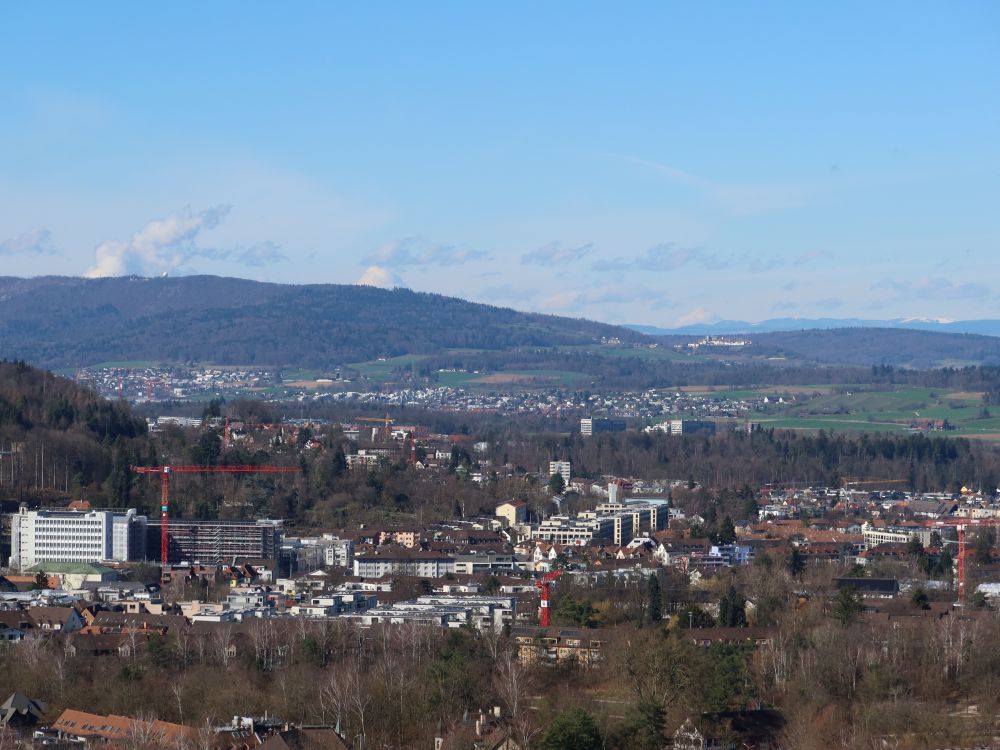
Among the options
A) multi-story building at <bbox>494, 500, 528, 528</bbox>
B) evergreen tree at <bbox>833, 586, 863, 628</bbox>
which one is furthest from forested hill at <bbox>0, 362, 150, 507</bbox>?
evergreen tree at <bbox>833, 586, 863, 628</bbox>

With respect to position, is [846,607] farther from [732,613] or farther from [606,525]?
[606,525]

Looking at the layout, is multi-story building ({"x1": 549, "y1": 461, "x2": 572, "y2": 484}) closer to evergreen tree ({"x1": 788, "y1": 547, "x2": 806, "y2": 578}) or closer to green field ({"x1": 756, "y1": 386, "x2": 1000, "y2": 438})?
evergreen tree ({"x1": 788, "y1": 547, "x2": 806, "y2": 578})

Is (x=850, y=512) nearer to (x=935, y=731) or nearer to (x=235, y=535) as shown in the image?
(x=235, y=535)

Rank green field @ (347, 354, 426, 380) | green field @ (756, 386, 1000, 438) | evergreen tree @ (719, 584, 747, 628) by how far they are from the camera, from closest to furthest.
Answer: evergreen tree @ (719, 584, 747, 628) → green field @ (756, 386, 1000, 438) → green field @ (347, 354, 426, 380)

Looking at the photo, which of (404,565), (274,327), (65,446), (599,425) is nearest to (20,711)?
(404,565)

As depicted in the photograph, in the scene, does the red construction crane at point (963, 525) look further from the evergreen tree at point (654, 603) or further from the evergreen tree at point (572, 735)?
the evergreen tree at point (572, 735)

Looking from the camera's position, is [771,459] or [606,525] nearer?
[606,525]
